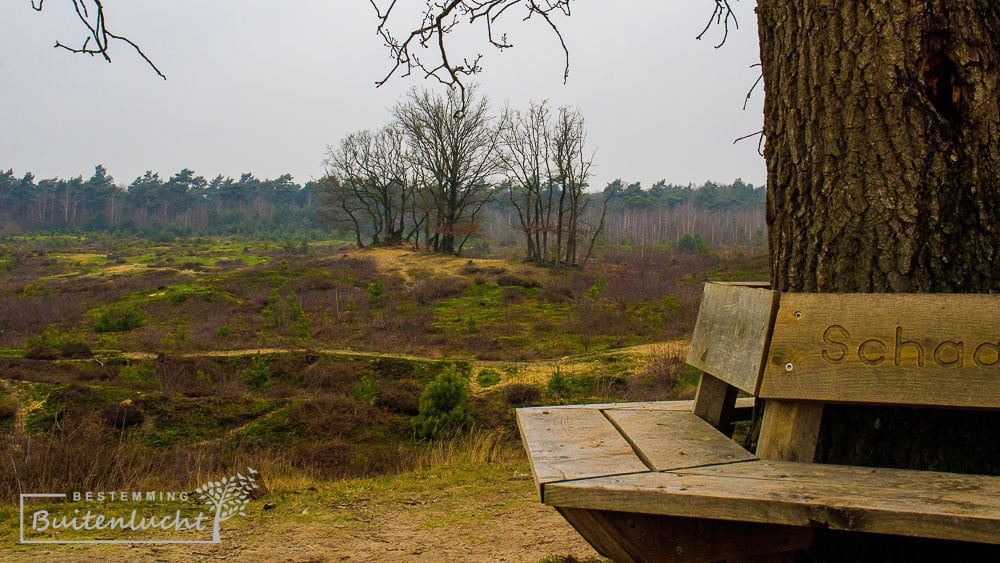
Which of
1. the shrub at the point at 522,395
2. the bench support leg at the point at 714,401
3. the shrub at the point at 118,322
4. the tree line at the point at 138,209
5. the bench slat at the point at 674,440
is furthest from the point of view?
the tree line at the point at 138,209

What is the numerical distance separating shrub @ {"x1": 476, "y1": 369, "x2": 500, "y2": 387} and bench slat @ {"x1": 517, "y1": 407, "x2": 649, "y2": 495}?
428 inches

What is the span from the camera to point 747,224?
3305 inches

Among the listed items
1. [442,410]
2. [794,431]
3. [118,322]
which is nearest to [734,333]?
[794,431]

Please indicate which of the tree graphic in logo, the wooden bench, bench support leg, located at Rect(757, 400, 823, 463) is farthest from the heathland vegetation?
bench support leg, located at Rect(757, 400, 823, 463)

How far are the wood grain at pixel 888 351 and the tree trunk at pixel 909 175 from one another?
0.18 metres

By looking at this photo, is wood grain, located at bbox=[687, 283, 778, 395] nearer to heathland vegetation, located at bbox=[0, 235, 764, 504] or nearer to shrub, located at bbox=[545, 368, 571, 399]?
heathland vegetation, located at bbox=[0, 235, 764, 504]

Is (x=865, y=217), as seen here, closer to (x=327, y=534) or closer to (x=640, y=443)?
(x=640, y=443)

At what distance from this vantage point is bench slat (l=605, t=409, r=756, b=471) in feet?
6.37

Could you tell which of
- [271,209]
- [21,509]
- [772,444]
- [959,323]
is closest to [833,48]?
[959,323]

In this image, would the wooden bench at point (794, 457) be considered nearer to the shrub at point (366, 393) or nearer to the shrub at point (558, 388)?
the shrub at point (366, 393)

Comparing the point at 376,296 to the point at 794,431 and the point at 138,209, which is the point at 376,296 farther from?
the point at 138,209

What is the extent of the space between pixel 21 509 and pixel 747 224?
85499 millimetres

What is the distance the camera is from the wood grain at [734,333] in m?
2.02

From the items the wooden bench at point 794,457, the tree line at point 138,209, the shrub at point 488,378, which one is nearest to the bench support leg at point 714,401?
the wooden bench at point 794,457
